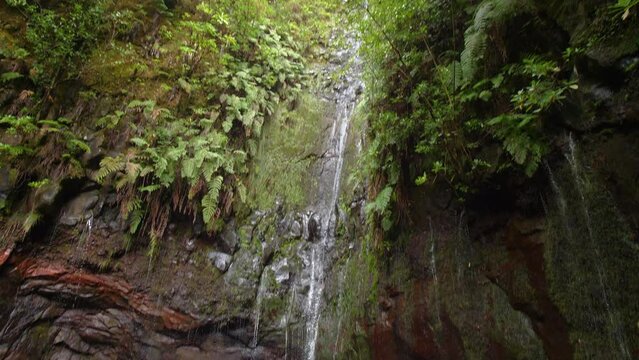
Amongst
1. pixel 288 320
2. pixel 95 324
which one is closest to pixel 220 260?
pixel 288 320

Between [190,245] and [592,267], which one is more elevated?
[592,267]

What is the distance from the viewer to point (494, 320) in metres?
3.33

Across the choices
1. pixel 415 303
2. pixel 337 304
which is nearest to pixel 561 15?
pixel 415 303

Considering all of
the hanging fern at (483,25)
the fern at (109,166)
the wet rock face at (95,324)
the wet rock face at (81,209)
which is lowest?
the wet rock face at (95,324)

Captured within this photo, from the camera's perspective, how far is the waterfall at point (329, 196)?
20.0ft

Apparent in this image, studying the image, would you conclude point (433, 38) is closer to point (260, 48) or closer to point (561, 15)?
point (561, 15)

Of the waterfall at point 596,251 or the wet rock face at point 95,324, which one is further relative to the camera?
the wet rock face at point 95,324

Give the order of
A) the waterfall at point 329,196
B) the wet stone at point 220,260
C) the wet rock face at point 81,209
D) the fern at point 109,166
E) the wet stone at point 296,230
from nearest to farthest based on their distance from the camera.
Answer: the fern at point 109,166
the wet rock face at point 81,209
the waterfall at point 329,196
the wet stone at point 220,260
the wet stone at point 296,230

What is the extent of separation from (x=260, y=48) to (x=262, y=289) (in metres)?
5.56

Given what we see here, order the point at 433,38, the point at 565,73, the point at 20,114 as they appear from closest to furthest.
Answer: the point at 565,73 → the point at 433,38 → the point at 20,114

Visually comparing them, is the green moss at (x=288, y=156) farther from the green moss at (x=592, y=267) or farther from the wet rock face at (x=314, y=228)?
the green moss at (x=592, y=267)

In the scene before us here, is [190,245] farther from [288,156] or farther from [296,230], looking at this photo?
[288,156]

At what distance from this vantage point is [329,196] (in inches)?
288

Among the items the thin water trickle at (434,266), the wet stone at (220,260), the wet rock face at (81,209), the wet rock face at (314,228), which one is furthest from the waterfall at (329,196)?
the wet rock face at (81,209)
